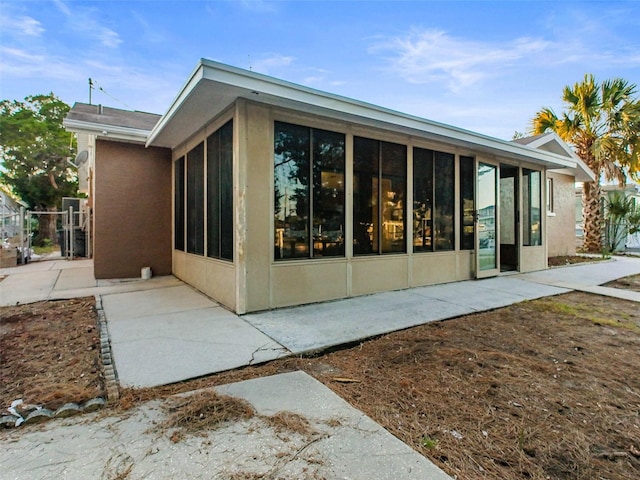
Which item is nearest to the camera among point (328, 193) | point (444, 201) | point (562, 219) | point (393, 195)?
point (328, 193)

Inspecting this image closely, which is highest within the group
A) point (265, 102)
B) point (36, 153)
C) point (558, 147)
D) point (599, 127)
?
point (36, 153)

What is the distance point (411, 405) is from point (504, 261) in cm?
810

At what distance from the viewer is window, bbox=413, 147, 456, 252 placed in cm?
660

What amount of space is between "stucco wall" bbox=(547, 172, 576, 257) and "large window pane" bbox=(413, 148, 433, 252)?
803 centimetres

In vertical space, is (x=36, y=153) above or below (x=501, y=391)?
above

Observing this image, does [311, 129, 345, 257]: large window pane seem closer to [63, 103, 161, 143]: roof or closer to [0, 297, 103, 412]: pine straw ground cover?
[0, 297, 103, 412]: pine straw ground cover

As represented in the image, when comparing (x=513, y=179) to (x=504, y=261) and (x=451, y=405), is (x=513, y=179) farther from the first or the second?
(x=451, y=405)

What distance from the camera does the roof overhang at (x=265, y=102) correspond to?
154 inches

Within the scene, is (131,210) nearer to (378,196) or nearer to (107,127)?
(107,127)

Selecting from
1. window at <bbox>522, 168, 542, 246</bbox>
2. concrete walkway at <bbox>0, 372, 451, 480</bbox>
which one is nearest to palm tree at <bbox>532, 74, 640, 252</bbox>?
window at <bbox>522, 168, 542, 246</bbox>

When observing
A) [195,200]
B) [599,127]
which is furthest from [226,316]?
[599,127]

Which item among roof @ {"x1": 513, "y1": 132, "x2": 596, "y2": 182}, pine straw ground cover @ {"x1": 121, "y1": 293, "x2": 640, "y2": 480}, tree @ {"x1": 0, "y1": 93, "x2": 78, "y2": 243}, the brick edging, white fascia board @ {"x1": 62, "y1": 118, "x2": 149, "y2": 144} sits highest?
tree @ {"x1": 0, "y1": 93, "x2": 78, "y2": 243}

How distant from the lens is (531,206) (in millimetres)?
8750

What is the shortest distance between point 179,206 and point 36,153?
20503 millimetres
